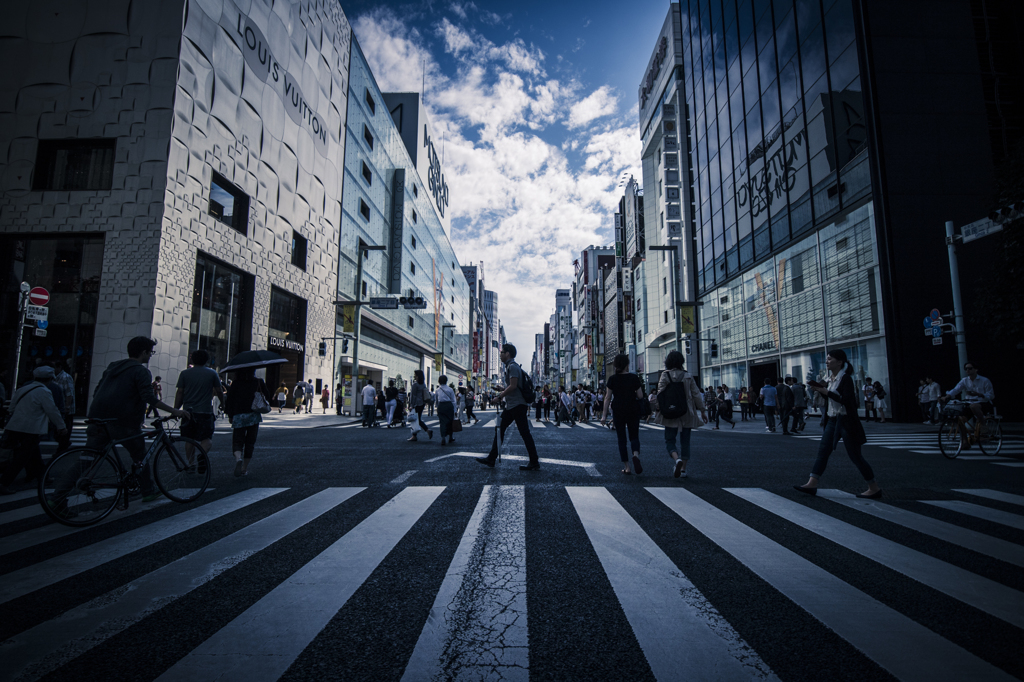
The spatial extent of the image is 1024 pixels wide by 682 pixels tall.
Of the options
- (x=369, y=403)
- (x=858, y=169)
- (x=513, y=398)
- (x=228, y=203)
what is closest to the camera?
(x=513, y=398)

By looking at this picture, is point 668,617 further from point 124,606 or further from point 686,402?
point 686,402

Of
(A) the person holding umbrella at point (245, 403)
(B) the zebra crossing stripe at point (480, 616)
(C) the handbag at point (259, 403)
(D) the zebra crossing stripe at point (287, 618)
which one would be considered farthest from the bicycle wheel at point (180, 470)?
(B) the zebra crossing stripe at point (480, 616)

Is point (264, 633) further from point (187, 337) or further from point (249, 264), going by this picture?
point (249, 264)

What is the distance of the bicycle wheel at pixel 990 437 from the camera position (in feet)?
29.0

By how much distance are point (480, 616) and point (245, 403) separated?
6059mm

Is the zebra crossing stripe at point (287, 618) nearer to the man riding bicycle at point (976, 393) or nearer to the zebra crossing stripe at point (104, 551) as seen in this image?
the zebra crossing stripe at point (104, 551)

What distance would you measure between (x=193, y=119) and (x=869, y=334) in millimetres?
27657

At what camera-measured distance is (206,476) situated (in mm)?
5516

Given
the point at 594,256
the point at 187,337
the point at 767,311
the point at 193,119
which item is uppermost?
the point at 594,256

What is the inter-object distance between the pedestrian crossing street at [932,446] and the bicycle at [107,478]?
38.2ft

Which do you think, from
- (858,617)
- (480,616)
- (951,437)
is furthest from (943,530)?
(951,437)

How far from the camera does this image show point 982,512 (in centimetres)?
466

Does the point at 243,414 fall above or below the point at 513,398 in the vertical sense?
below

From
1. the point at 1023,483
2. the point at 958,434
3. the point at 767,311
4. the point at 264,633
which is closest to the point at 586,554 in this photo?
the point at 264,633
